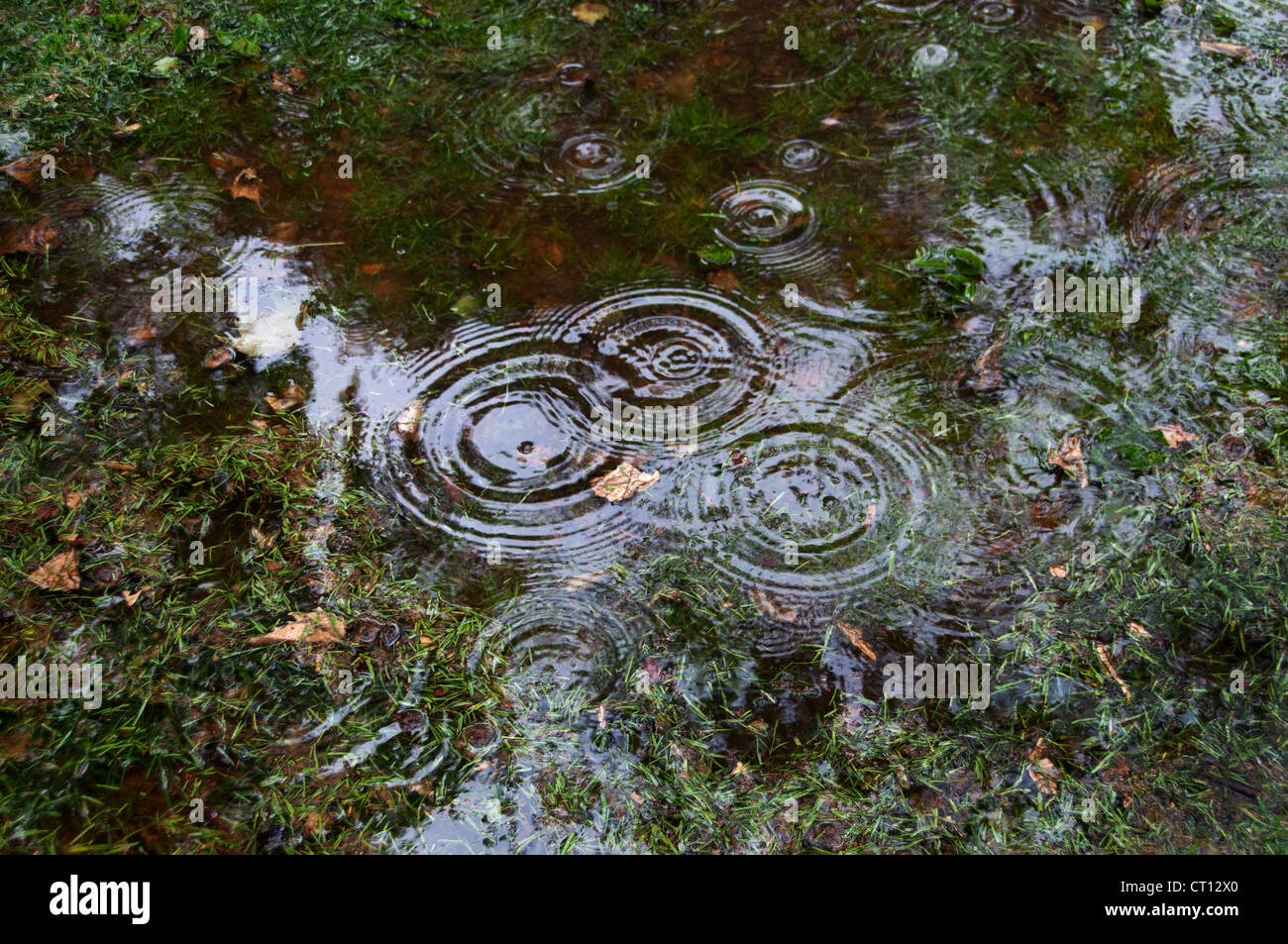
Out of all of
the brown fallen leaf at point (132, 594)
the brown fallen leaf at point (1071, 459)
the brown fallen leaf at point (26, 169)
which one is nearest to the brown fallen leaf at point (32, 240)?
the brown fallen leaf at point (26, 169)

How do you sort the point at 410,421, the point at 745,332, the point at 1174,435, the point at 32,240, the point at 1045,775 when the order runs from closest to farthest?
the point at 1045,775
the point at 1174,435
the point at 410,421
the point at 745,332
the point at 32,240

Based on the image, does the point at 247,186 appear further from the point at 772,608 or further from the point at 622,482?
the point at 772,608

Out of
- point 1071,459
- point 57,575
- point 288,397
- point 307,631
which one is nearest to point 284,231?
point 288,397

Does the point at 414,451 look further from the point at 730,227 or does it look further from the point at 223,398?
the point at 730,227

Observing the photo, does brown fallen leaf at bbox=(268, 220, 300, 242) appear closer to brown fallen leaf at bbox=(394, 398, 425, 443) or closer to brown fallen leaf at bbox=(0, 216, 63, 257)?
brown fallen leaf at bbox=(0, 216, 63, 257)

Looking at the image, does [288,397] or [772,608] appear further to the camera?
[288,397]
